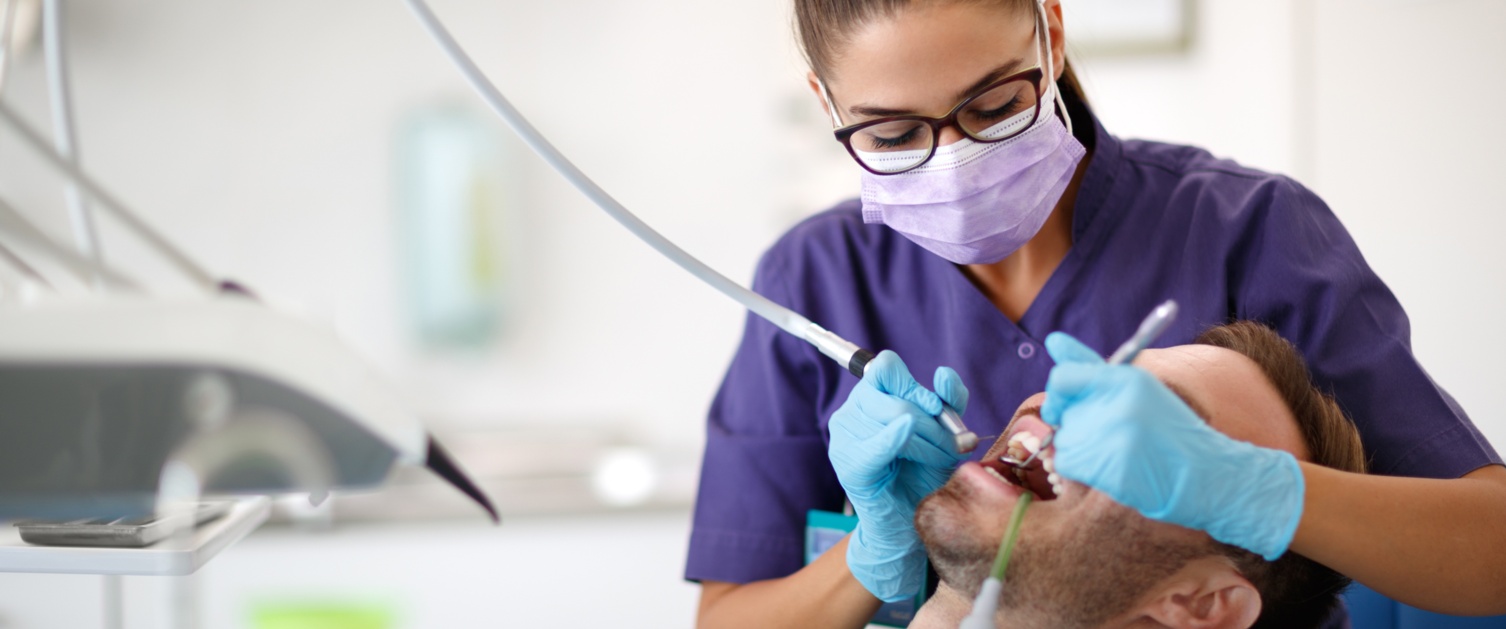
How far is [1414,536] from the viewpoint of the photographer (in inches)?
39.2

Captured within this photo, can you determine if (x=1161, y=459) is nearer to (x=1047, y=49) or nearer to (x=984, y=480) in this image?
(x=984, y=480)

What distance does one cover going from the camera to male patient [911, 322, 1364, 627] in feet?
3.45

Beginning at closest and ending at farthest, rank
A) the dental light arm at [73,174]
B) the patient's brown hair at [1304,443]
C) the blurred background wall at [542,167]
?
the dental light arm at [73,174], the patient's brown hair at [1304,443], the blurred background wall at [542,167]

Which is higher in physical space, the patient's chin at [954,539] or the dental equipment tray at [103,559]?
the dental equipment tray at [103,559]

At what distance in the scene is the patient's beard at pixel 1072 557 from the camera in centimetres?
105

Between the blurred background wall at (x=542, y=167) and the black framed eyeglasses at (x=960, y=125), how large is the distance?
114 cm

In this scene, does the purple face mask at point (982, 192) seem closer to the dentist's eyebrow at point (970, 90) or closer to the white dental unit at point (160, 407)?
the dentist's eyebrow at point (970, 90)

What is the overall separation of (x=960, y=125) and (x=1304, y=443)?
51cm

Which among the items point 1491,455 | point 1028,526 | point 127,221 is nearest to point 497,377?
point 127,221

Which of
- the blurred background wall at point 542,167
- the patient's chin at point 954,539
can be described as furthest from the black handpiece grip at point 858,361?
the blurred background wall at point 542,167

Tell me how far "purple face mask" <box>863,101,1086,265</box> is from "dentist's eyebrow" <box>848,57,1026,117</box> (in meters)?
0.06

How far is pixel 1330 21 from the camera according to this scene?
6.91 ft

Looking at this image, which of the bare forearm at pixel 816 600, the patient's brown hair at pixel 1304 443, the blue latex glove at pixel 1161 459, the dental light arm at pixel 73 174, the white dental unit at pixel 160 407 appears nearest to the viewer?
the white dental unit at pixel 160 407

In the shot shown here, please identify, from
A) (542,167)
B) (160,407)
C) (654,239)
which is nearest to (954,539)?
(654,239)
